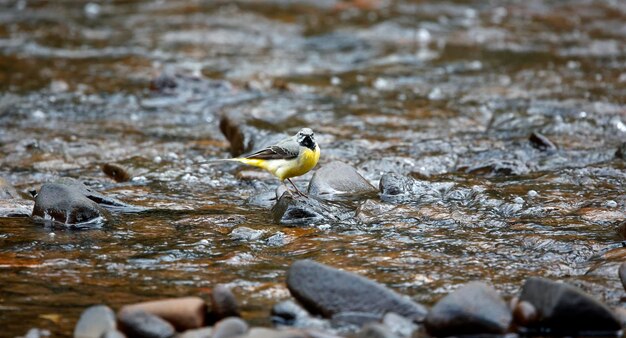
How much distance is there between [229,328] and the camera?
186 inches

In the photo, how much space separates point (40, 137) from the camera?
1038 centimetres

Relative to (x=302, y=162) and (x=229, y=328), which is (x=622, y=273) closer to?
(x=229, y=328)

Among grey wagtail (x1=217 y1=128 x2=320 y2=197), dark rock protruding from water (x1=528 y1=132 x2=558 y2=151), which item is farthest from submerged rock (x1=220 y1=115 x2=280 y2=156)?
dark rock protruding from water (x1=528 y1=132 x2=558 y2=151)

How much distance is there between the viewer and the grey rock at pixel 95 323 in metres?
4.78

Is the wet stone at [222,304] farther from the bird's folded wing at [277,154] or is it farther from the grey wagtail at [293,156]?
the bird's folded wing at [277,154]

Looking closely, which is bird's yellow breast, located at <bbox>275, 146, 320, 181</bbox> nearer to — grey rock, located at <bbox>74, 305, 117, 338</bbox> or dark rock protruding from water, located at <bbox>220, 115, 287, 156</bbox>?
dark rock protruding from water, located at <bbox>220, 115, 287, 156</bbox>

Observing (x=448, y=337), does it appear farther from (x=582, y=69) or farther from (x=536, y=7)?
(x=536, y=7)

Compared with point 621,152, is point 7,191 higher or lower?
higher

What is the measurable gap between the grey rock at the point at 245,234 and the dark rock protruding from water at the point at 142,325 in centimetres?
194

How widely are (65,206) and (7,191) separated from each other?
114 cm

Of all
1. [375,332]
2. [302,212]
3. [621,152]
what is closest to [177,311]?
[375,332]

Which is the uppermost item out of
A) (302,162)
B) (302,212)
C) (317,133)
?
(302,162)

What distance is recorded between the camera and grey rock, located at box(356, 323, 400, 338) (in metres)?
4.66

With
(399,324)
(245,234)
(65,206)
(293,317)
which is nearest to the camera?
(399,324)
